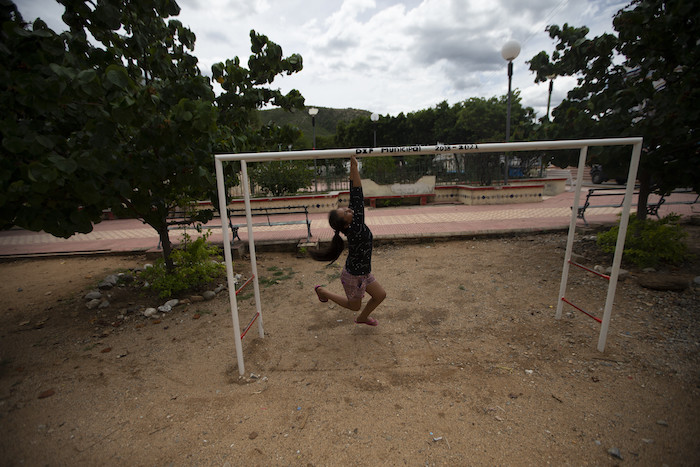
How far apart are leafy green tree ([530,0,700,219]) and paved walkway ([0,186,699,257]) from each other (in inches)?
117

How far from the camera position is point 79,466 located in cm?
208

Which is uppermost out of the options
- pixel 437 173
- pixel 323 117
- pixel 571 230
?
pixel 323 117

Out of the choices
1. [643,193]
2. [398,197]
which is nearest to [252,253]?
[643,193]

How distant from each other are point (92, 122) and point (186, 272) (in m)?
2.56

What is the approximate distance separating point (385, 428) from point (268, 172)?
11.5m

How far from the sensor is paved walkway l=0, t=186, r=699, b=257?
7453 millimetres

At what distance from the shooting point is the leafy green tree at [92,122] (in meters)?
2.38

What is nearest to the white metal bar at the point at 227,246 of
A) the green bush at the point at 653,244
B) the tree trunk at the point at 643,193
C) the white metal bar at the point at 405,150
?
the white metal bar at the point at 405,150

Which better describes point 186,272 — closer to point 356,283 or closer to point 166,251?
point 166,251

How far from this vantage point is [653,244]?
4.86 meters

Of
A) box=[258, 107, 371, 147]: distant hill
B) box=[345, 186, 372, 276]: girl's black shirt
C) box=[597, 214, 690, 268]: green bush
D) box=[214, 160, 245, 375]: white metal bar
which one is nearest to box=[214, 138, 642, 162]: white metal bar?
box=[214, 160, 245, 375]: white metal bar

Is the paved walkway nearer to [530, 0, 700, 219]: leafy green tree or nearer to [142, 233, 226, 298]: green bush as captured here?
[142, 233, 226, 298]: green bush

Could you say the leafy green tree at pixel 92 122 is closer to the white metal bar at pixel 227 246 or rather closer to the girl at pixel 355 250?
the white metal bar at pixel 227 246

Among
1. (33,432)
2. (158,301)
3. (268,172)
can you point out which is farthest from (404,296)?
(268,172)
